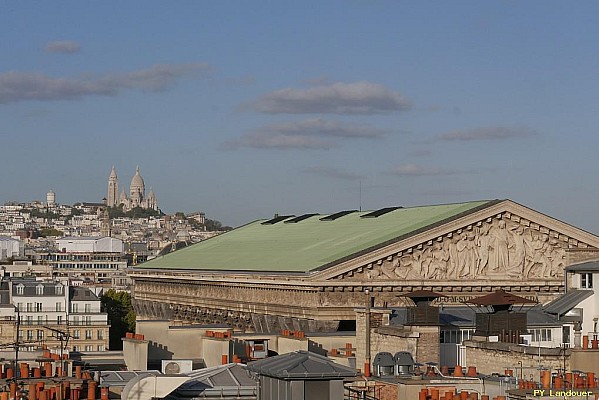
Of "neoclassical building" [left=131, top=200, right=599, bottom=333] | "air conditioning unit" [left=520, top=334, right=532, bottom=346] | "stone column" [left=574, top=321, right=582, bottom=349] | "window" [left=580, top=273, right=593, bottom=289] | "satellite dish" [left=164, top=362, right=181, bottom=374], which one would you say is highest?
"neoclassical building" [left=131, top=200, right=599, bottom=333]

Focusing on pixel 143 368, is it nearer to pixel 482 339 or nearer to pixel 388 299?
pixel 482 339

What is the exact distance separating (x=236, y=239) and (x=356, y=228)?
81.7 feet

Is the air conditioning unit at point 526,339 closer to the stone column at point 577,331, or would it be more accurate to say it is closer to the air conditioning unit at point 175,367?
the stone column at point 577,331

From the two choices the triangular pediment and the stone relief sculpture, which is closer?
the triangular pediment

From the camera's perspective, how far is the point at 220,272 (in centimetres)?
11831

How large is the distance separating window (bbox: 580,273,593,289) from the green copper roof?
3098 centimetres

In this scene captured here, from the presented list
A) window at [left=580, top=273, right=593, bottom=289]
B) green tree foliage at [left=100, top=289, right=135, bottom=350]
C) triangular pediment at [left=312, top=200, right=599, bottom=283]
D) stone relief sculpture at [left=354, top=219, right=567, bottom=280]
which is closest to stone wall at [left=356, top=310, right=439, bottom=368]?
window at [left=580, top=273, right=593, bottom=289]

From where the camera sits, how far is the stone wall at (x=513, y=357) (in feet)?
175

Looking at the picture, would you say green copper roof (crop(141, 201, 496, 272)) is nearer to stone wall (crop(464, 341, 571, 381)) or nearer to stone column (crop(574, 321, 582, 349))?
stone column (crop(574, 321, 582, 349))

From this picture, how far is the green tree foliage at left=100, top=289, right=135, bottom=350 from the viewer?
554 ft

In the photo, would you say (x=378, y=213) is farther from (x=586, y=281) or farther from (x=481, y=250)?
(x=586, y=281)

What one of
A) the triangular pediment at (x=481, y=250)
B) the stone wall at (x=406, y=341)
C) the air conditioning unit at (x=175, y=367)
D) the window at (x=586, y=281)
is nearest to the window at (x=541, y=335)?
the window at (x=586, y=281)

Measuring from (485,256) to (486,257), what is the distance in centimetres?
8

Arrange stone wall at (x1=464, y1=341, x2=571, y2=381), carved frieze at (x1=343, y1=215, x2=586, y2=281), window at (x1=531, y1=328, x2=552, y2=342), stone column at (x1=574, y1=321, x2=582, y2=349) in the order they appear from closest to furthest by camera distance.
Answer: stone wall at (x1=464, y1=341, x2=571, y2=381), stone column at (x1=574, y1=321, x2=582, y2=349), window at (x1=531, y1=328, x2=552, y2=342), carved frieze at (x1=343, y1=215, x2=586, y2=281)
